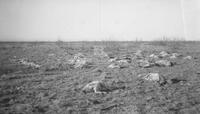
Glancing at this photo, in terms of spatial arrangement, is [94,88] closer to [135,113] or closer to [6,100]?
[135,113]

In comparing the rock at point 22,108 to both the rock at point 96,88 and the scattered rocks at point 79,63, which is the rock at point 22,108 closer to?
the rock at point 96,88

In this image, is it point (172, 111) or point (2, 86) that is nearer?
point (172, 111)

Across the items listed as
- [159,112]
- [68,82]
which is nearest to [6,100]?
[68,82]

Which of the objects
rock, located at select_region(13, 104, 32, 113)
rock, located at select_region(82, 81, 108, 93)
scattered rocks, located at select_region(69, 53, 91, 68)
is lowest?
rock, located at select_region(13, 104, 32, 113)

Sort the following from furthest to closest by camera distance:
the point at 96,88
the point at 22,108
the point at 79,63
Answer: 1. the point at 79,63
2. the point at 96,88
3. the point at 22,108

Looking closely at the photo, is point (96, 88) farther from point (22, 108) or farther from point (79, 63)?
point (79, 63)

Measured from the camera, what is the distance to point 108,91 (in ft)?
10.0

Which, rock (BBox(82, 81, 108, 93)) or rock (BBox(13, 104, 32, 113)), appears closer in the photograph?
rock (BBox(13, 104, 32, 113))

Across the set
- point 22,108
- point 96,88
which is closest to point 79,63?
point 96,88

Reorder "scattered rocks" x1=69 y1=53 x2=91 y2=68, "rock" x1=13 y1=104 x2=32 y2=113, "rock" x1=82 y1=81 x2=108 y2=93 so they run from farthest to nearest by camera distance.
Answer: "scattered rocks" x1=69 y1=53 x2=91 y2=68, "rock" x1=82 y1=81 x2=108 y2=93, "rock" x1=13 y1=104 x2=32 y2=113

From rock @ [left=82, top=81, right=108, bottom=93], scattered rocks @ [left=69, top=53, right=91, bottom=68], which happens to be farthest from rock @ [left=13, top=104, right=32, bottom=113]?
scattered rocks @ [left=69, top=53, right=91, bottom=68]

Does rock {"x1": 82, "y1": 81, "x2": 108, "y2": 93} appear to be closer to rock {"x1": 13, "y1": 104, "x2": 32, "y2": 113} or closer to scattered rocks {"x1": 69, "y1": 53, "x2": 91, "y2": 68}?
rock {"x1": 13, "y1": 104, "x2": 32, "y2": 113}

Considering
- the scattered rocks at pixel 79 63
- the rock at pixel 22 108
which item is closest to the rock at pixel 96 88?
the rock at pixel 22 108

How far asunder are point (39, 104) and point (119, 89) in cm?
169
